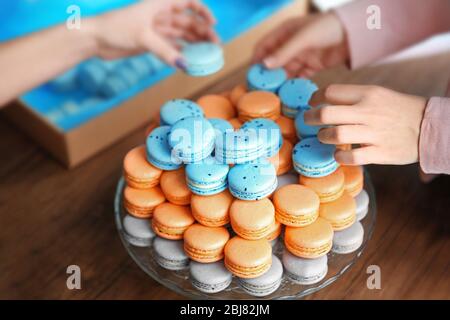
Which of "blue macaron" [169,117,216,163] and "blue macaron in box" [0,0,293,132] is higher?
"blue macaron" [169,117,216,163]

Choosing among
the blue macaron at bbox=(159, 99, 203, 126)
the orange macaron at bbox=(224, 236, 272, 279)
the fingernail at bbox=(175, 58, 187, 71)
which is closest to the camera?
the orange macaron at bbox=(224, 236, 272, 279)

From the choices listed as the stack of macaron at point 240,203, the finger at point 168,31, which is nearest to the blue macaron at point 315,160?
the stack of macaron at point 240,203

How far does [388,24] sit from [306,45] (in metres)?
0.13

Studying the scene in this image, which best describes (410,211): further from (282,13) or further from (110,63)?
(110,63)

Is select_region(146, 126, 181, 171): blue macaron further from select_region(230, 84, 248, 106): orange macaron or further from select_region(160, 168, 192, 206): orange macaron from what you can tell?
select_region(230, 84, 248, 106): orange macaron

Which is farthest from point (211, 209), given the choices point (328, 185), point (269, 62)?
point (269, 62)

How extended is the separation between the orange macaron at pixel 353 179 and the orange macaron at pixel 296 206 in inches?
1.9

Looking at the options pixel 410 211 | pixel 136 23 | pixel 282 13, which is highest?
pixel 136 23

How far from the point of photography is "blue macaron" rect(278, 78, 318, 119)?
72 cm

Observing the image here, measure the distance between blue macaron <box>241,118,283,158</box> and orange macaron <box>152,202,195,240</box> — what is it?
115 millimetres

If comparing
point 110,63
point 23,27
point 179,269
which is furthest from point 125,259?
point 23,27

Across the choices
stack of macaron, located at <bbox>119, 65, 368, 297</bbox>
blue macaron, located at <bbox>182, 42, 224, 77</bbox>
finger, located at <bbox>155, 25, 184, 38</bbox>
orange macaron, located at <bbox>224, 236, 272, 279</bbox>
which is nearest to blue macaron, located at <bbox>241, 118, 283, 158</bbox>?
stack of macaron, located at <bbox>119, 65, 368, 297</bbox>

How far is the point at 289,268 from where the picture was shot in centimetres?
63

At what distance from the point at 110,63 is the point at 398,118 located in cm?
63
